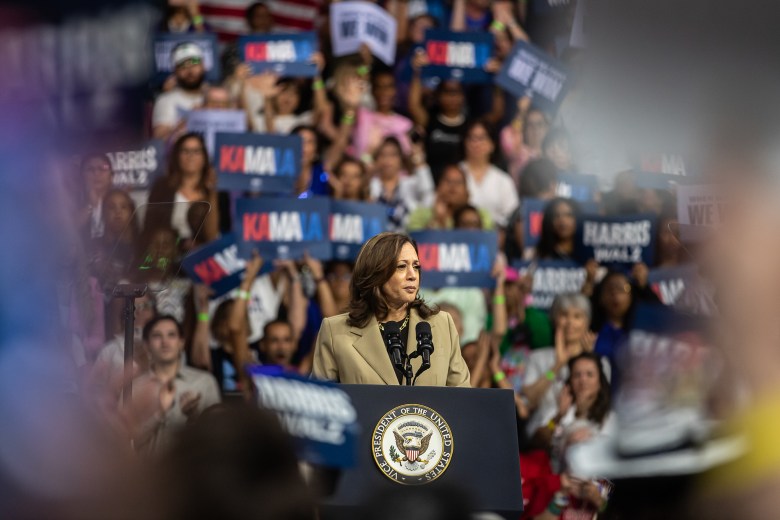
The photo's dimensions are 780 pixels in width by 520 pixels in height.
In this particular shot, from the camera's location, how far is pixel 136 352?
5602 millimetres

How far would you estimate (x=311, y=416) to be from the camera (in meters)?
1.63

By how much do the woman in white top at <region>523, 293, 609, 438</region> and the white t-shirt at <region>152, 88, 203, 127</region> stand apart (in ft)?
8.11

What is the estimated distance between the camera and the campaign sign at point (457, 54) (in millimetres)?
7188

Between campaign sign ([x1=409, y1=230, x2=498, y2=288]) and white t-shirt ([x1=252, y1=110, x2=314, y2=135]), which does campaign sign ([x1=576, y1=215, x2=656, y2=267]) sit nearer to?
campaign sign ([x1=409, y1=230, x2=498, y2=288])

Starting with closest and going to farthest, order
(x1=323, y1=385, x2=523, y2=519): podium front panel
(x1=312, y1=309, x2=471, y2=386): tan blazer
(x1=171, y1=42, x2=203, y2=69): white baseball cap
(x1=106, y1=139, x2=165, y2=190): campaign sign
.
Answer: (x1=323, y1=385, x2=523, y2=519): podium front panel
(x1=312, y1=309, x2=471, y2=386): tan blazer
(x1=106, y1=139, x2=165, y2=190): campaign sign
(x1=171, y1=42, x2=203, y2=69): white baseball cap

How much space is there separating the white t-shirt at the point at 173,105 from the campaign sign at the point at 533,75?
6.22 feet

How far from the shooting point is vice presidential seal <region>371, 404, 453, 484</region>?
2770mm

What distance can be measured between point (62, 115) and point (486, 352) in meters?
2.67

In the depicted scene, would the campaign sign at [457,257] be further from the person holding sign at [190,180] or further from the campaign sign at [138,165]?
the campaign sign at [138,165]

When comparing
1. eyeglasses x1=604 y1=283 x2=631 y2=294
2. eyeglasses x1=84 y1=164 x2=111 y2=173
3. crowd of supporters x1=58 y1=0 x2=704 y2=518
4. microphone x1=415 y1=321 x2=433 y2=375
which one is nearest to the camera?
microphone x1=415 y1=321 x2=433 y2=375

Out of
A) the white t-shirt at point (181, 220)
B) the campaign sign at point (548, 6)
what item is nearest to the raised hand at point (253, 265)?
the white t-shirt at point (181, 220)

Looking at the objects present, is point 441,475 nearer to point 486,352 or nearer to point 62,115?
point 62,115

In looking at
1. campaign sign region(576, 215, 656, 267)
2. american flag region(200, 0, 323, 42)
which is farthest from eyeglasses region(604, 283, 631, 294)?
american flag region(200, 0, 323, 42)

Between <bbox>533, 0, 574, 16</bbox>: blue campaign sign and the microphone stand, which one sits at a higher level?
<bbox>533, 0, 574, 16</bbox>: blue campaign sign
